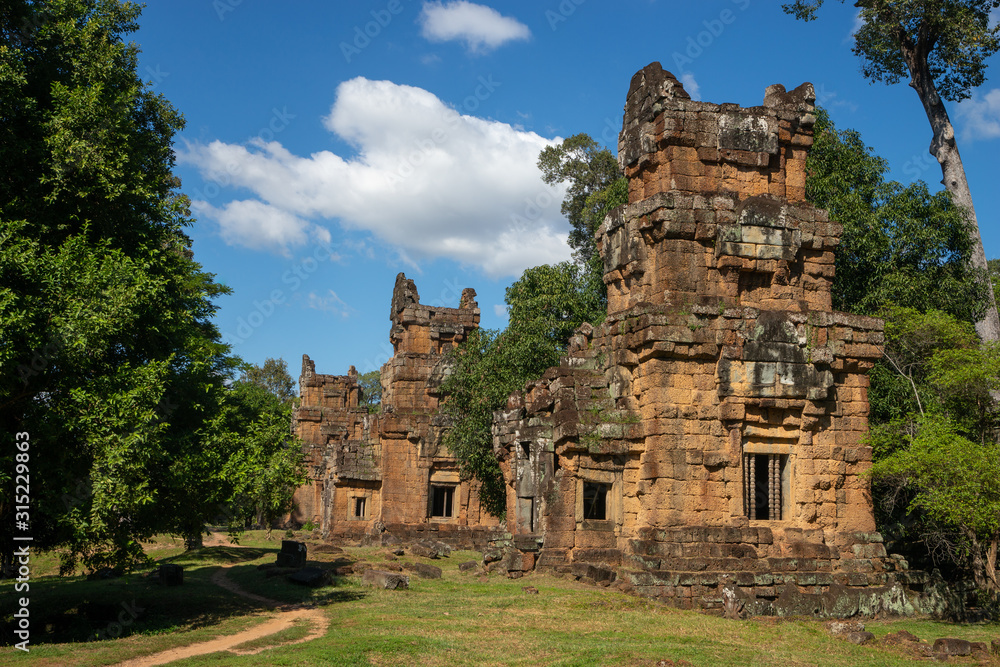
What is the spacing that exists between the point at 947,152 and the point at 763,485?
1269 centimetres

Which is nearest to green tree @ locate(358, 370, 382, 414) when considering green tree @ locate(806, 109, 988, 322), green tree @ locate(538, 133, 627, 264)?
green tree @ locate(538, 133, 627, 264)

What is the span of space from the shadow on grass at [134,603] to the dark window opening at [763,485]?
25.9ft

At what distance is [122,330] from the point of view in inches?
469

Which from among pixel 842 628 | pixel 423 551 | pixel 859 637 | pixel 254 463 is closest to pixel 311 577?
pixel 254 463

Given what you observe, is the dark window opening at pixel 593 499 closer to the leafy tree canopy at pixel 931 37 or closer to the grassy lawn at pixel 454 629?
the grassy lawn at pixel 454 629

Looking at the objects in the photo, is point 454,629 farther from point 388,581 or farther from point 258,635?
point 388,581

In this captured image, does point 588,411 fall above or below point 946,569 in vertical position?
above

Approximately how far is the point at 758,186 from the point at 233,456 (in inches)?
457

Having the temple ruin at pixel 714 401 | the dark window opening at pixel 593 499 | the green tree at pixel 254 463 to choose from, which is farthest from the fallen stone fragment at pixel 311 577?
the dark window opening at pixel 593 499

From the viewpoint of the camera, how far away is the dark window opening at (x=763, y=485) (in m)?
15.8

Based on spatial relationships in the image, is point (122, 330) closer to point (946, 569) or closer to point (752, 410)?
point (752, 410)

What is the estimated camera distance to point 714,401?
612 inches

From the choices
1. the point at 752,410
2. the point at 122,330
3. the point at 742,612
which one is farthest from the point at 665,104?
the point at 122,330

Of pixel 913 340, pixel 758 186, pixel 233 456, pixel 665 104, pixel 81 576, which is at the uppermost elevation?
pixel 665 104
